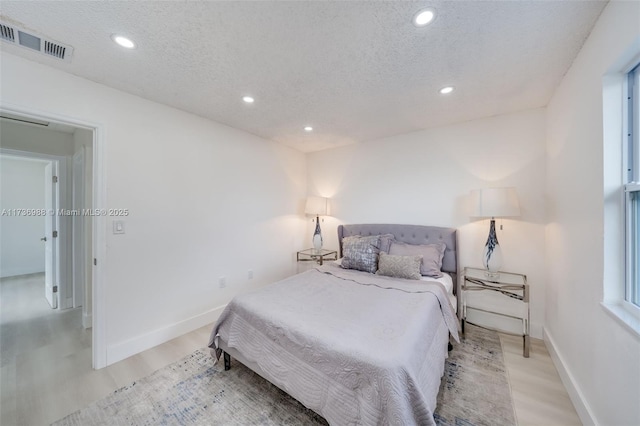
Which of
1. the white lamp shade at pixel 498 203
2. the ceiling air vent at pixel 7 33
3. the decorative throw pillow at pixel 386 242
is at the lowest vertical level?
the decorative throw pillow at pixel 386 242

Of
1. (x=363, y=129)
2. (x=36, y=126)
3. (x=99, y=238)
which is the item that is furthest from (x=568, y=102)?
(x=36, y=126)

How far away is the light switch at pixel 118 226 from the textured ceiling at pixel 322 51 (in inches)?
48.1

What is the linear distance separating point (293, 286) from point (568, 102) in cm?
274

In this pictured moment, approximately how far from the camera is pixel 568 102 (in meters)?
1.81

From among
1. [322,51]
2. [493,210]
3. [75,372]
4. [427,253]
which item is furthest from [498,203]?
[75,372]

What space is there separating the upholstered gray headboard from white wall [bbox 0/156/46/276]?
6471mm

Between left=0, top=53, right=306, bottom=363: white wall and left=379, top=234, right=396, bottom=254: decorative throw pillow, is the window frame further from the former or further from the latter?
left=0, top=53, right=306, bottom=363: white wall

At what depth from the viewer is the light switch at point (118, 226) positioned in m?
2.12

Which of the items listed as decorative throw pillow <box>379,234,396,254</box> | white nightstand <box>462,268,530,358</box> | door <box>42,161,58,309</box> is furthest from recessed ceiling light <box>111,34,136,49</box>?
white nightstand <box>462,268,530,358</box>

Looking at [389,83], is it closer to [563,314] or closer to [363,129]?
[363,129]

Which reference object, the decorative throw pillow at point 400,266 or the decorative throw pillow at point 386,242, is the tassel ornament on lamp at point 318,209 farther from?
the decorative throw pillow at point 400,266

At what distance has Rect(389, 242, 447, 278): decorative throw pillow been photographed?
258 cm

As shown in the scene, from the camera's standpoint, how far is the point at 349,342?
1.35m

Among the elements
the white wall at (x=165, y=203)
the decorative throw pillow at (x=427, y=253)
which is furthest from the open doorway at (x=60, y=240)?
the decorative throw pillow at (x=427, y=253)
